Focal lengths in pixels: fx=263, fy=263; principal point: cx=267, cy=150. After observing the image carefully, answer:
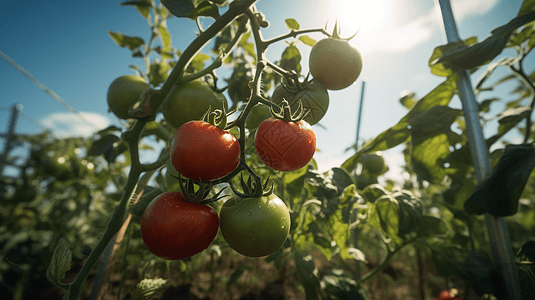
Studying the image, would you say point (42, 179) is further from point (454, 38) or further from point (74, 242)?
point (454, 38)

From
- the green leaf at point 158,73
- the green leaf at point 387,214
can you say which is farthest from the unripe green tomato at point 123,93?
the green leaf at point 387,214

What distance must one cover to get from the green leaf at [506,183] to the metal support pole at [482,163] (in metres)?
0.10

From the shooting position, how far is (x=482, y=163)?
86 centimetres

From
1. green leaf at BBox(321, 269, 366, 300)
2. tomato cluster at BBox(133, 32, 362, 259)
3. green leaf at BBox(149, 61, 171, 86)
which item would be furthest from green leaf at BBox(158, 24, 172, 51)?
green leaf at BBox(321, 269, 366, 300)

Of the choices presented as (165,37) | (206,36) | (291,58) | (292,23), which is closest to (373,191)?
(291,58)

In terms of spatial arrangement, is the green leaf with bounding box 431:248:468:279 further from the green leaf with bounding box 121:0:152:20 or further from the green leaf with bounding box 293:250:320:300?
the green leaf with bounding box 121:0:152:20

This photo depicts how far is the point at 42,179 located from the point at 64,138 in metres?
0.63

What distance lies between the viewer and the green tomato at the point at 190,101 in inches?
25.4

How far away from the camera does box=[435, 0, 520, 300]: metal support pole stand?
2.56 ft

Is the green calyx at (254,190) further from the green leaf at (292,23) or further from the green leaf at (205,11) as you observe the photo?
the green leaf at (292,23)

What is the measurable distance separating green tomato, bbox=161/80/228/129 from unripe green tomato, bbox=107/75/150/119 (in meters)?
0.16

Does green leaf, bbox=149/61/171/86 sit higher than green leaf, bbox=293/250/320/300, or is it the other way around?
green leaf, bbox=149/61/171/86

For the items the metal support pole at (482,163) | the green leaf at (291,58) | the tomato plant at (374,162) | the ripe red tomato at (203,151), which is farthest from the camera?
the tomato plant at (374,162)

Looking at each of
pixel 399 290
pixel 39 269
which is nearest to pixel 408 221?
pixel 399 290
